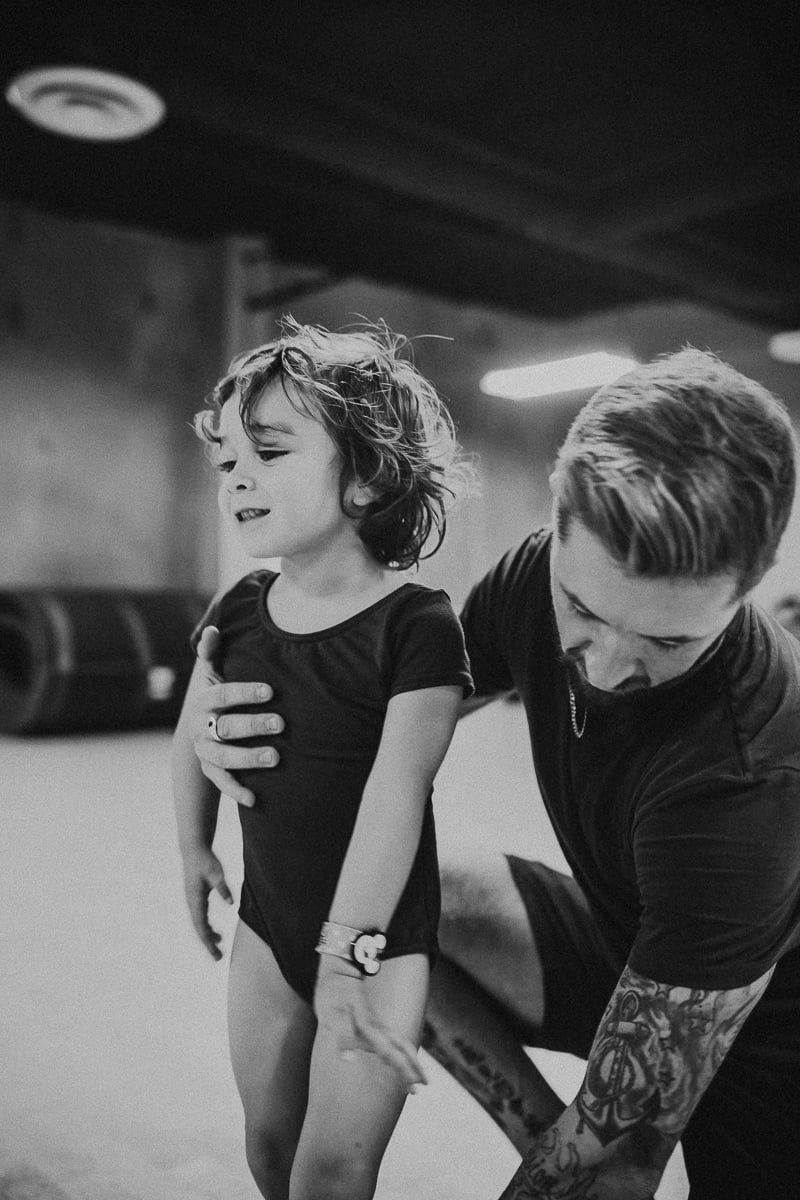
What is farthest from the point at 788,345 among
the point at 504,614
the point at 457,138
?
the point at 504,614

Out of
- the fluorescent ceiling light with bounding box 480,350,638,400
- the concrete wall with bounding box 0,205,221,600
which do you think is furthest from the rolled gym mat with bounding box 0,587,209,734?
the fluorescent ceiling light with bounding box 480,350,638,400

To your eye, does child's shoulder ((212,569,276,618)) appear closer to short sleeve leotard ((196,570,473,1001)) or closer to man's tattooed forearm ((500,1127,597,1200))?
short sleeve leotard ((196,570,473,1001))

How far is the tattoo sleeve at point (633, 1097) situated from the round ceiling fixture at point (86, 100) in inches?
148

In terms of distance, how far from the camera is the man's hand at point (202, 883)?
1.12m

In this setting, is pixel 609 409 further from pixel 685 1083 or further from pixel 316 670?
pixel 685 1083

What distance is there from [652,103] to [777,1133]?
14.8ft

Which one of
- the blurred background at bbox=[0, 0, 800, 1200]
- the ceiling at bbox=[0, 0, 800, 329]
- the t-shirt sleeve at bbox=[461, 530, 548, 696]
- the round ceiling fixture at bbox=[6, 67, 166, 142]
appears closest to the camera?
the t-shirt sleeve at bbox=[461, 530, 548, 696]

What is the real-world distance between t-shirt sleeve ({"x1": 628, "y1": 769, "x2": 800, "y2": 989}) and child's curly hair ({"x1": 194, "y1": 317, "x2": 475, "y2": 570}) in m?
0.39

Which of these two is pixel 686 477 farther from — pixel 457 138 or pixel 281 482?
pixel 457 138

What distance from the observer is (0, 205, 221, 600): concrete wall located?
6.27m

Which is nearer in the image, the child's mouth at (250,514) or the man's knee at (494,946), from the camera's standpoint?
the child's mouth at (250,514)

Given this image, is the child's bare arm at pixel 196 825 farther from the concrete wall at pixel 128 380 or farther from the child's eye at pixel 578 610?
the concrete wall at pixel 128 380

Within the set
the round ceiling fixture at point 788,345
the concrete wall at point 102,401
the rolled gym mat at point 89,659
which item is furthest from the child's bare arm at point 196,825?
the round ceiling fixture at point 788,345

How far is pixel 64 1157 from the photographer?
4.60ft
